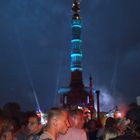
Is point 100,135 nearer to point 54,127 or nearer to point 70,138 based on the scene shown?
point 70,138

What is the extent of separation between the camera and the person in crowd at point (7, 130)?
5.36 m

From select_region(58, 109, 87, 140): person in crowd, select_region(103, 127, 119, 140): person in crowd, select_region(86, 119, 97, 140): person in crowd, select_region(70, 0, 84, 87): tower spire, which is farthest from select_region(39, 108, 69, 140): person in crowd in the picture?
select_region(70, 0, 84, 87): tower spire

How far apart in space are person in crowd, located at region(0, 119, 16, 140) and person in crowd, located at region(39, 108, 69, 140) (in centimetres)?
136

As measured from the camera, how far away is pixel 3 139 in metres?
5.32

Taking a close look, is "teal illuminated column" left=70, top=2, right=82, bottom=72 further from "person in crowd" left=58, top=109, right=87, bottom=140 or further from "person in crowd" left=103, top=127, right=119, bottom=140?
"person in crowd" left=103, top=127, right=119, bottom=140

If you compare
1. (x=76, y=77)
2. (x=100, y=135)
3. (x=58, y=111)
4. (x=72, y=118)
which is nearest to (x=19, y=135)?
(x=72, y=118)

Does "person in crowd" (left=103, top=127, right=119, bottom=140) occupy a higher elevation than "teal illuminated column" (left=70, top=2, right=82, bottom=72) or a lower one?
lower

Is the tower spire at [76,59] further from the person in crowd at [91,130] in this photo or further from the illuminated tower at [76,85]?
the person in crowd at [91,130]

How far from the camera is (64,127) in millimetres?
4230

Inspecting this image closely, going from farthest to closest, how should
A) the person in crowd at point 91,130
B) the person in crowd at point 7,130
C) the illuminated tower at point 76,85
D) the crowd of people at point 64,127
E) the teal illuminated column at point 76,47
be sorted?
1. the teal illuminated column at point 76,47
2. the illuminated tower at point 76,85
3. the person in crowd at point 91,130
4. the person in crowd at point 7,130
5. the crowd of people at point 64,127

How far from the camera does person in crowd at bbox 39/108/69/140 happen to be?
4133 millimetres

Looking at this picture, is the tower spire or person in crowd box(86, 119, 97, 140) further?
the tower spire

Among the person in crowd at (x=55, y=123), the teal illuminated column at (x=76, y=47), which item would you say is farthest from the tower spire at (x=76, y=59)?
the person in crowd at (x=55, y=123)

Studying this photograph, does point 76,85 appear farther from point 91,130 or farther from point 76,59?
point 91,130
